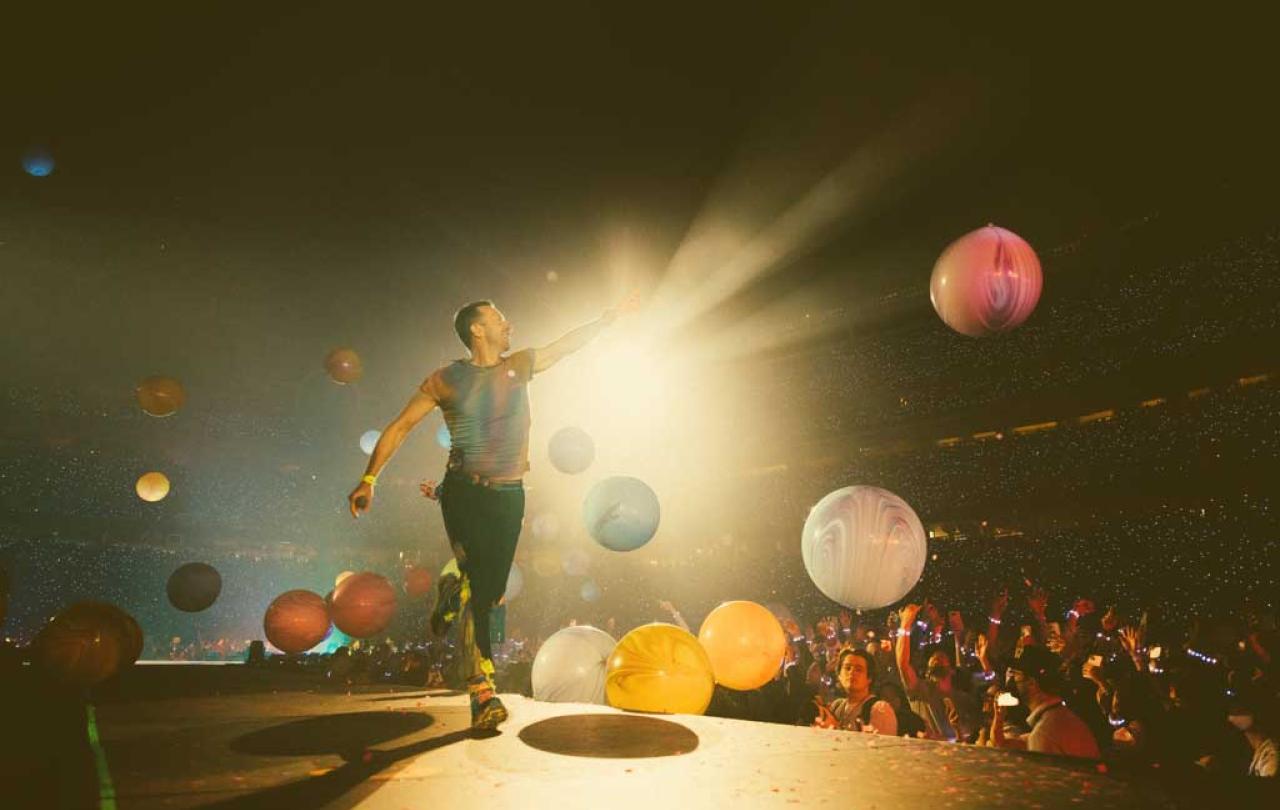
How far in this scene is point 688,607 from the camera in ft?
47.7

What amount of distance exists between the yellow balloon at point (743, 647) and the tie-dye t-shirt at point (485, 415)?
7.45 ft

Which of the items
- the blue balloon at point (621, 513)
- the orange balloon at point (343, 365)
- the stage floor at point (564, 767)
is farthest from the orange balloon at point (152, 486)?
the stage floor at point (564, 767)

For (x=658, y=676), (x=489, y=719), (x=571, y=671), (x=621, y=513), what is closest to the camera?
(x=489, y=719)

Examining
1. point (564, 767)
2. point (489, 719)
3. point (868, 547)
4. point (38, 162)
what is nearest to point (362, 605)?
point (489, 719)

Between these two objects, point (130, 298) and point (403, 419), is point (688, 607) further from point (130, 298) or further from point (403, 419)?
point (403, 419)

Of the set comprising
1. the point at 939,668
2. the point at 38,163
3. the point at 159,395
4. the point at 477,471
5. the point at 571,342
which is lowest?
the point at 939,668

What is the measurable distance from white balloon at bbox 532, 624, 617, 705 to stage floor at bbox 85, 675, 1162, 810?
1.56m

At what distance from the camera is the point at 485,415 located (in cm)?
304

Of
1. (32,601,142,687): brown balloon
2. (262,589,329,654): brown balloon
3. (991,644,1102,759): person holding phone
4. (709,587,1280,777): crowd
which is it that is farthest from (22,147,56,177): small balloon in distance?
(991,644,1102,759): person holding phone

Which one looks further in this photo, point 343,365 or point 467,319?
point 343,365

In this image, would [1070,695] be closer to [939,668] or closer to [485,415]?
[939,668]

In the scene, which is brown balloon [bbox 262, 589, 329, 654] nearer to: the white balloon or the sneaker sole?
the white balloon

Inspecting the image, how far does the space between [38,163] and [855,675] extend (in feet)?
28.7

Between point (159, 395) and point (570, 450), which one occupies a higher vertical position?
point (159, 395)
